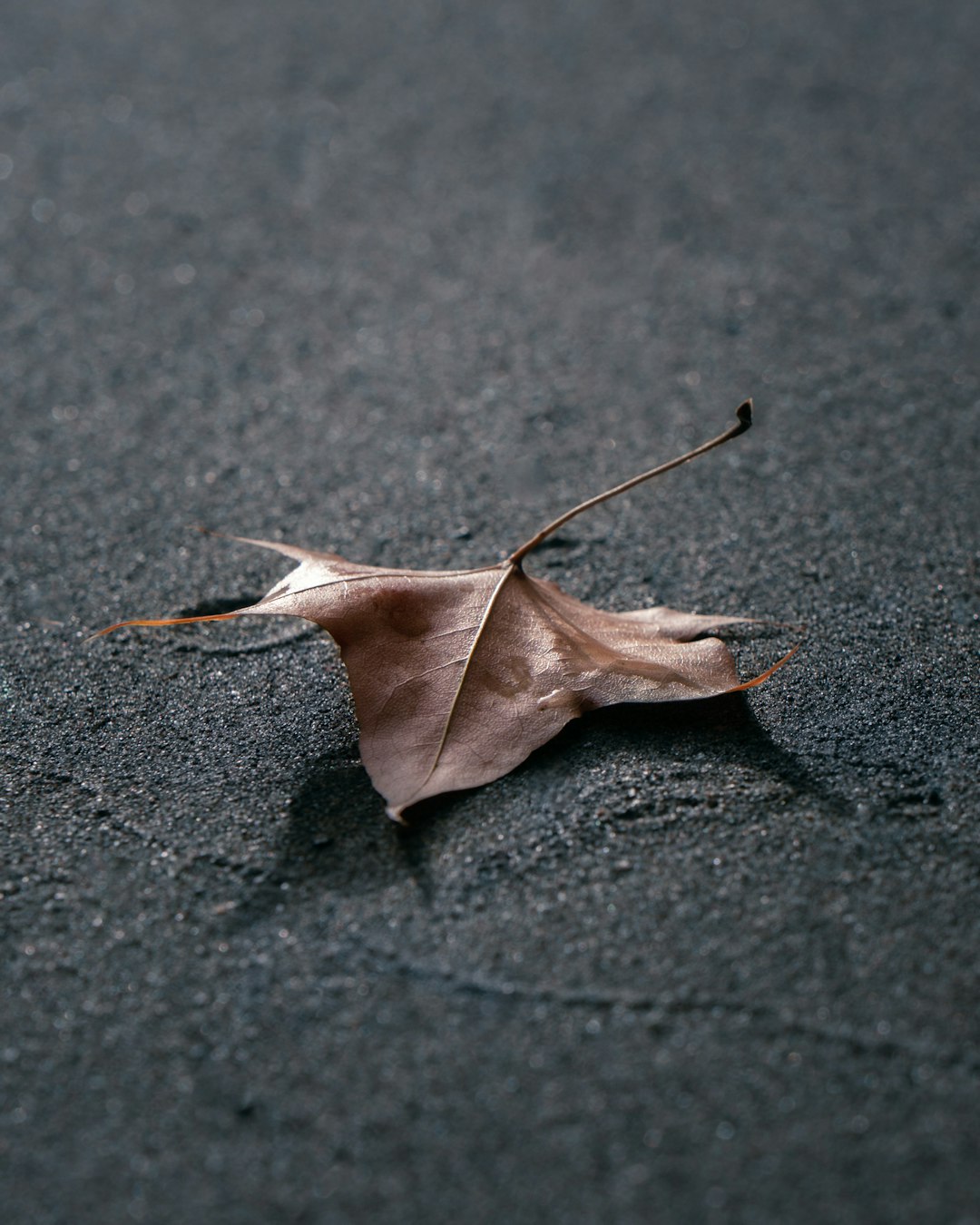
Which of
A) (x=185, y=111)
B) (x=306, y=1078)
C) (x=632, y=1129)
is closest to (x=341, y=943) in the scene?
(x=306, y=1078)

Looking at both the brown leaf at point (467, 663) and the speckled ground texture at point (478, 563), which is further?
the brown leaf at point (467, 663)

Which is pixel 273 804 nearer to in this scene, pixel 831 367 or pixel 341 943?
pixel 341 943

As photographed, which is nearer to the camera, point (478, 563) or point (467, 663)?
point (467, 663)

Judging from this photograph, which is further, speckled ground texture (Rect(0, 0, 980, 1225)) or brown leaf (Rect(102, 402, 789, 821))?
brown leaf (Rect(102, 402, 789, 821))
